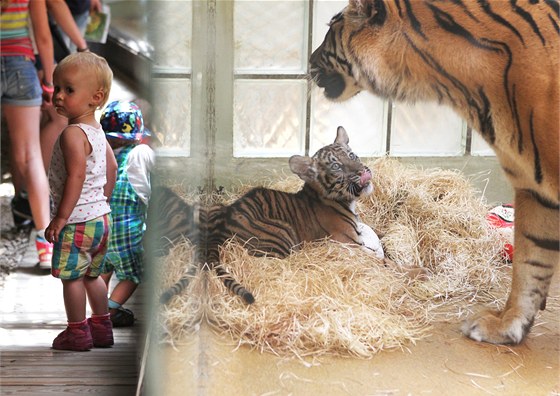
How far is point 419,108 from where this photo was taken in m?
1.78

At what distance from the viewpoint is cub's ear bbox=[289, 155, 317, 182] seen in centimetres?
184

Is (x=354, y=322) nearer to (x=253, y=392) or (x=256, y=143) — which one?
(x=253, y=392)

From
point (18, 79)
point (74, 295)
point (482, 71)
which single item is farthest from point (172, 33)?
point (18, 79)

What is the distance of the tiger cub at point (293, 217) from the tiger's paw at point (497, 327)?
27 centimetres

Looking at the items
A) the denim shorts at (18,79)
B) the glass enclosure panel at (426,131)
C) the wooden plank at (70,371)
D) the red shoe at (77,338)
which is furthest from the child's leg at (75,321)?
the denim shorts at (18,79)

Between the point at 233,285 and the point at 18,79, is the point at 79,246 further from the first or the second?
the point at 18,79

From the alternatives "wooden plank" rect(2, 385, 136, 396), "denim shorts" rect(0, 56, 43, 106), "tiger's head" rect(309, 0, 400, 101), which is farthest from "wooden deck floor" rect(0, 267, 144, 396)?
"denim shorts" rect(0, 56, 43, 106)

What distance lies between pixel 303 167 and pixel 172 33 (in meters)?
0.45

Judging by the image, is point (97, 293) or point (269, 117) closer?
point (269, 117)

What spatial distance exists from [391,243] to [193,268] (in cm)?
48

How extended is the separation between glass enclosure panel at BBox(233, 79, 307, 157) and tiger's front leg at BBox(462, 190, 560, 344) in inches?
21.8

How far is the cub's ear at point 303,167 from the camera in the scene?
184 cm

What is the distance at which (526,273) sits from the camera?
1902 millimetres

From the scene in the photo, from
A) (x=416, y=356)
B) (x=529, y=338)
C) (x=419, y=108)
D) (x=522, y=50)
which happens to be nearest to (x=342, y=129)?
(x=419, y=108)
